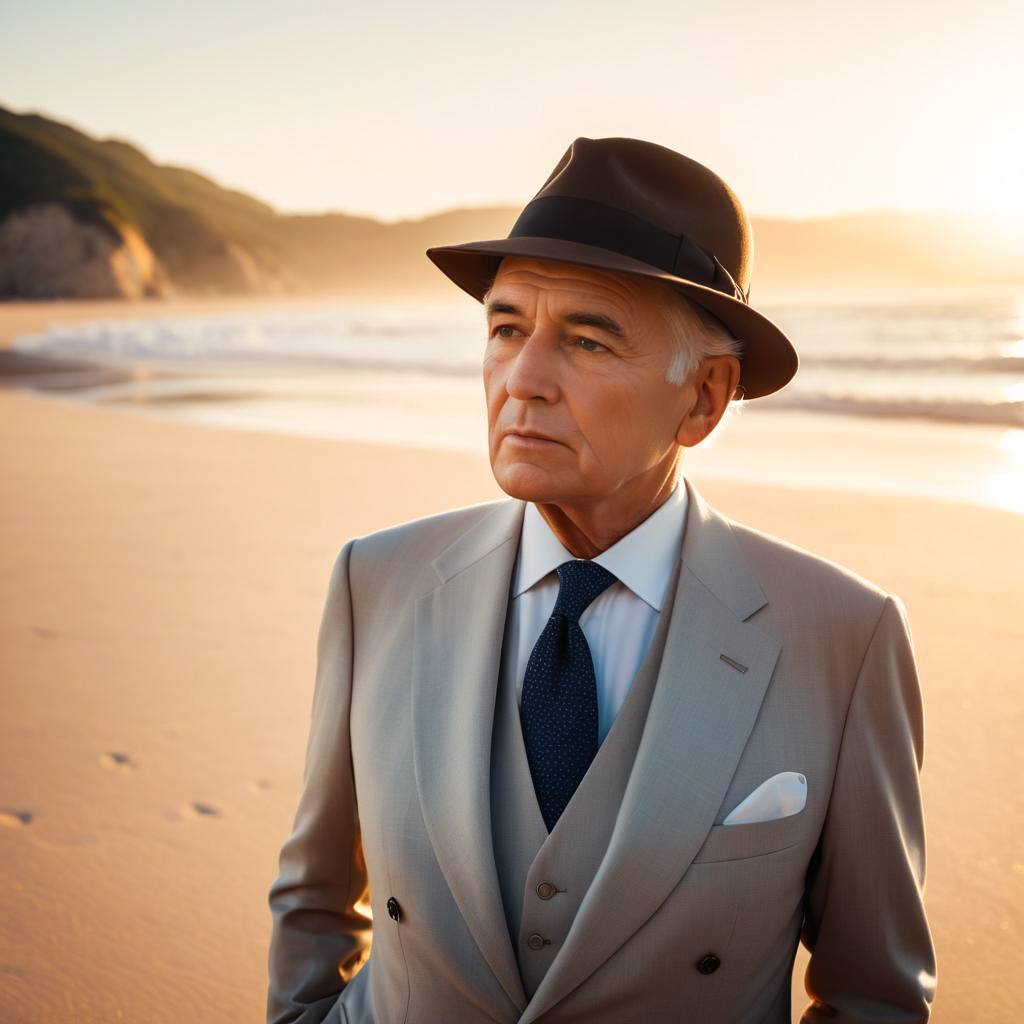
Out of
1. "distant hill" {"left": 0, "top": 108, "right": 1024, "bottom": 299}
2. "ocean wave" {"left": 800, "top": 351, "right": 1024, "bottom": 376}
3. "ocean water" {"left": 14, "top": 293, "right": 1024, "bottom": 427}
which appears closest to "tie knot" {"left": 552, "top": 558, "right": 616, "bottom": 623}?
"ocean water" {"left": 14, "top": 293, "right": 1024, "bottom": 427}

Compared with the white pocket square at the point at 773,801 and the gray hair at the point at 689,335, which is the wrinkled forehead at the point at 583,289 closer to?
the gray hair at the point at 689,335

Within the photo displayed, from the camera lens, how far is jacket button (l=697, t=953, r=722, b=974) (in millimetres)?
1594

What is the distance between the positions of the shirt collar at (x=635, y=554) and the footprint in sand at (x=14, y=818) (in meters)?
2.63

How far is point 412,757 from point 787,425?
12417mm

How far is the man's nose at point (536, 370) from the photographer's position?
5.38 ft

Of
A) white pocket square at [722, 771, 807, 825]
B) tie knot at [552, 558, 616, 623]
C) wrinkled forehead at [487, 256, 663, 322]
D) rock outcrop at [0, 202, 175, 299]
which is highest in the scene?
rock outcrop at [0, 202, 175, 299]

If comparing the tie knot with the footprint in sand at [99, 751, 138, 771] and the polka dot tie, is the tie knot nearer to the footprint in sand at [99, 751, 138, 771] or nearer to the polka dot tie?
the polka dot tie

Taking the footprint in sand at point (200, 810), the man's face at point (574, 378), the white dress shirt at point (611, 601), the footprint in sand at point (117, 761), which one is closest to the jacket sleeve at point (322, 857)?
the white dress shirt at point (611, 601)

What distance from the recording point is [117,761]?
402cm

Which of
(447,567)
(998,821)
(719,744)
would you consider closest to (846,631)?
(719,744)

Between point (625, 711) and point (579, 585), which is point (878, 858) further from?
point (579, 585)

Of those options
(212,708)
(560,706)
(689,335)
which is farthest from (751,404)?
(560,706)

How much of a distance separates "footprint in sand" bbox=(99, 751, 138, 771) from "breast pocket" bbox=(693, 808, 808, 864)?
3.05 meters

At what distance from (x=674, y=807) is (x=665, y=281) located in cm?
81
